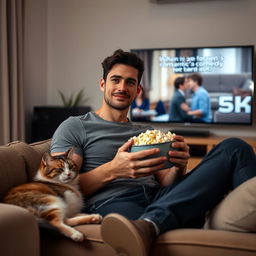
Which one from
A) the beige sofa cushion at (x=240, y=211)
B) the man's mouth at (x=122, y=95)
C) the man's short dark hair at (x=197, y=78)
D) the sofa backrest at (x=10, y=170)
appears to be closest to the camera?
the beige sofa cushion at (x=240, y=211)

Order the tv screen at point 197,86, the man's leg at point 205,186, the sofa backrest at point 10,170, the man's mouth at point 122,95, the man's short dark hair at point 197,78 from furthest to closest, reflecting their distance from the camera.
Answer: the man's short dark hair at point 197,78, the tv screen at point 197,86, the man's mouth at point 122,95, the sofa backrest at point 10,170, the man's leg at point 205,186

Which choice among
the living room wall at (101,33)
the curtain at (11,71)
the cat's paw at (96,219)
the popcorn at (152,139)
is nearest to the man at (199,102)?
the living room wall at (101,33)

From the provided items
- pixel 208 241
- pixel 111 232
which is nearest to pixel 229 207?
pixel 208 241

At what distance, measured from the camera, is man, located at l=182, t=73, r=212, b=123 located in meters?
4.34

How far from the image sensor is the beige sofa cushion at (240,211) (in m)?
1.42

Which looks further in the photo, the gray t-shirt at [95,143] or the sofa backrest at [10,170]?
the gray t-shirt at [95,143]

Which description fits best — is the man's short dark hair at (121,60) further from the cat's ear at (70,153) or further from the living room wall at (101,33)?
the living room wall at (101,33)

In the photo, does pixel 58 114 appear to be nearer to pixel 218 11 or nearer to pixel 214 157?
pixel 218 11

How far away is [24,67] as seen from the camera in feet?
15.2

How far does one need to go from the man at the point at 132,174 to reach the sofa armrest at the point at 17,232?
0.23 meters

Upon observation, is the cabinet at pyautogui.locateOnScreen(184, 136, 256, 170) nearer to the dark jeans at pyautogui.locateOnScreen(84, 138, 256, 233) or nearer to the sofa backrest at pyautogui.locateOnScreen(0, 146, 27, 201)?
the dark jeans at pyautogui.locateOnScreen(84, 138, 256, 233)

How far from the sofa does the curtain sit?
8.74 ft

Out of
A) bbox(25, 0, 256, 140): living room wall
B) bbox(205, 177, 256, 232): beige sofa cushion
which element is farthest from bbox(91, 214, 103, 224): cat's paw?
bbox(25, 0, 256, 140): living room wall

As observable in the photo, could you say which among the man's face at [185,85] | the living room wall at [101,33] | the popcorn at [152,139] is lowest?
the popcorn at [152,139]
